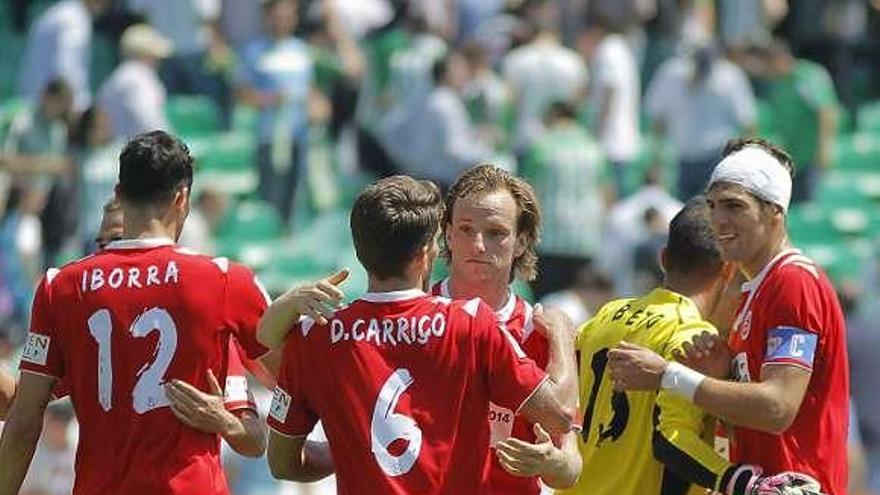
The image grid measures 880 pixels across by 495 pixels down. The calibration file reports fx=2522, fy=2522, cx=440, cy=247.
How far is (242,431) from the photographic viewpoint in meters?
8.21

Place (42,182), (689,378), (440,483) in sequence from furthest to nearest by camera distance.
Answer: (42,182) → (689,378) → (440,483)

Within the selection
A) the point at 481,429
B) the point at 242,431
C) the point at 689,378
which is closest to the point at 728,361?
the point at 689,378

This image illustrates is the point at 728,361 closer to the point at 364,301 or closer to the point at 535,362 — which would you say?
the point at 535,362

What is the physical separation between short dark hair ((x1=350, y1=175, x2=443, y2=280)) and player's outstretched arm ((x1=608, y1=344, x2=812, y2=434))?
0.97 m

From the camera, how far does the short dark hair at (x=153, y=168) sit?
8.13 metres

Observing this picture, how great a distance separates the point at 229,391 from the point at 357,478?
731 millimetres

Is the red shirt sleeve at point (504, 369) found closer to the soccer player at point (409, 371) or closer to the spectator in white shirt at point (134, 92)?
the soccer player at point (409, 371)

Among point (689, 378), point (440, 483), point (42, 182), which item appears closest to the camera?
point (440, 483)

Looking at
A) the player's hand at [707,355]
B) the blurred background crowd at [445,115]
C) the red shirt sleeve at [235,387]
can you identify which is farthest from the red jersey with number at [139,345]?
the blurred background crowd at [445,115]

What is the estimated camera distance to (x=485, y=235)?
828 cm

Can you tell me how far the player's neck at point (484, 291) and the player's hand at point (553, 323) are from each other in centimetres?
15

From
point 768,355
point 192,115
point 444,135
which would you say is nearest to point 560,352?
point 768,355

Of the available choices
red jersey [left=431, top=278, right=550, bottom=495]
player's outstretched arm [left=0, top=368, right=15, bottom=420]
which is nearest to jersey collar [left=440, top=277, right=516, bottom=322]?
red jersey [left=431, top=278, right=550, bottom=495]

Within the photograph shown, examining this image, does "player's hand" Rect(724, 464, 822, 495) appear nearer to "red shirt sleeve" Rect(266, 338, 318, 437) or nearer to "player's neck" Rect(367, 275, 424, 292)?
"player's neck" Rect(367, 275, 424, 292)
